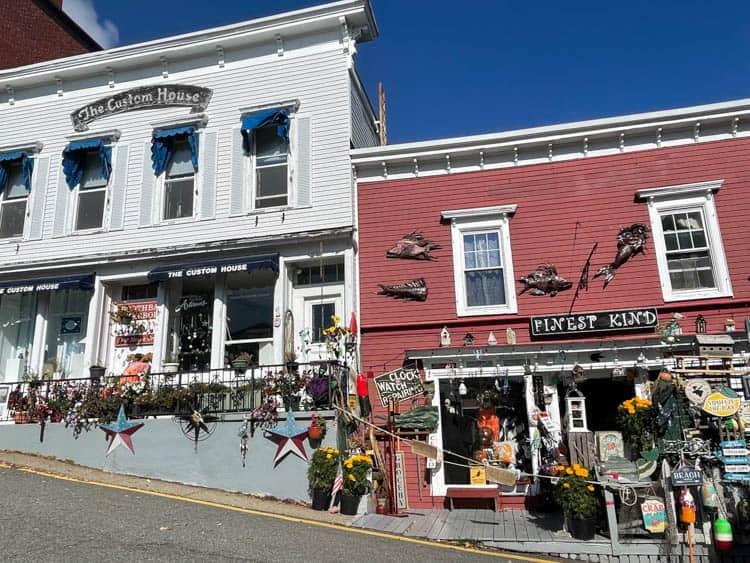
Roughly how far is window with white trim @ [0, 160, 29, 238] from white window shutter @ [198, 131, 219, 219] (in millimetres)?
4987

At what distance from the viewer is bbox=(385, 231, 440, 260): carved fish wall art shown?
1208 cm

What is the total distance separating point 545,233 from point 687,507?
597cm

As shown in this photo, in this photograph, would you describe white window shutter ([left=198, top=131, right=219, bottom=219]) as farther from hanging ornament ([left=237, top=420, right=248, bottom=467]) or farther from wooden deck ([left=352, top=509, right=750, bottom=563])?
wooden deck ([left=352, top=509, right=750, bottom=563])

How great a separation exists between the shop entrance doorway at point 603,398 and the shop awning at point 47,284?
11.1 m

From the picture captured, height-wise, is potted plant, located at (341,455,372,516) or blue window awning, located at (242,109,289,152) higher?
blue window awning, located at (242,109,289,152)

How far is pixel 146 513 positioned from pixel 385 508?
3.72 metres

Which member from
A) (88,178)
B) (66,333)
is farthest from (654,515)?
(88,178)

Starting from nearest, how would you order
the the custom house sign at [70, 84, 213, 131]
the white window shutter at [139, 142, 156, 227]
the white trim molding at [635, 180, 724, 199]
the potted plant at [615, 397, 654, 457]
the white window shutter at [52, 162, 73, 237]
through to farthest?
the potted plant at [615, 397, 654, 457] < the white trim molding at [635, 180, 724, 199] < the white window shutter at [139, 142, 156, 227] < the the custom house sign at [70, 84, 213, 131] < the white window shutter at [52, 162, 73, 237]

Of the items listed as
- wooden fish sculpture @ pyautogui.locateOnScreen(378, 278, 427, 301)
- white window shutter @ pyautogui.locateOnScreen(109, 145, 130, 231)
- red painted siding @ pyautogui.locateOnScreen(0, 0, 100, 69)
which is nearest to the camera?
wooden fish sculpture @ pyautogui.locateOnScreen(378, 278, 427, 301)

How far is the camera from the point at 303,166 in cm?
1298

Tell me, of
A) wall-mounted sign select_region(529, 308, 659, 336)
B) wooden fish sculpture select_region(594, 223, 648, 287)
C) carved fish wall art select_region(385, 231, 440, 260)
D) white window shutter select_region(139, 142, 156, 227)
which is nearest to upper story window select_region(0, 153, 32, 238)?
white window shutter select_region(139, 142, 156, 227)

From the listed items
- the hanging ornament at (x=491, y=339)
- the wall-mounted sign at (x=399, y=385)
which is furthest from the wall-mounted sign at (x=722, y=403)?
the wall-mounted sign at (x=399, y=385)

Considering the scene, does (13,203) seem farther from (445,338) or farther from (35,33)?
(445,338)

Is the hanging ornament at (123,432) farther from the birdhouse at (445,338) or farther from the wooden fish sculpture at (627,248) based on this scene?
the wooden fish sculpture at (627,248)
